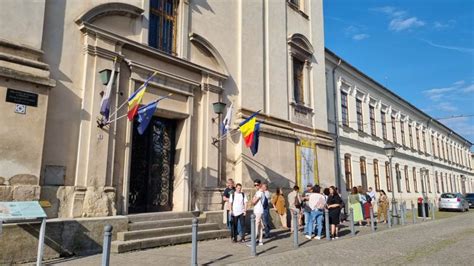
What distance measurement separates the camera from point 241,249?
9211 millimetres

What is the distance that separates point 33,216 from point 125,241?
7.70 ft

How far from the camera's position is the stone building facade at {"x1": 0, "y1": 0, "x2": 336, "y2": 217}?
8133mm

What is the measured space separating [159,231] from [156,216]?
624 mm

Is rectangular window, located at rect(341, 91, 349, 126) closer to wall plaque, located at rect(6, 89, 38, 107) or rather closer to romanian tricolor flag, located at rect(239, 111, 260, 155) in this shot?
romanian tricolor flag, located at rect(239, 111, 260, 155)

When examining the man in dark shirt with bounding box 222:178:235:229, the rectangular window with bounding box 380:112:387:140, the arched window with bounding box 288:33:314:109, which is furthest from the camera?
the rectangular window with bounding box 380:112:387:140

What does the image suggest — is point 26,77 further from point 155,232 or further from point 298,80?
point 298,80

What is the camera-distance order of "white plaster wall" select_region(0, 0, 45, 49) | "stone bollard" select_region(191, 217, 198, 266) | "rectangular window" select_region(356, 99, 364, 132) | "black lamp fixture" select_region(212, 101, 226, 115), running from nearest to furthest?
"stone bollard" select_region(191, 217, 198, 266)
"white plaster wall" select_region(0, 0, 45, 49)
"black lamp fixture" select_region(212, 101, 226, 115)
"rectangular window" select_region(356, 99, 364, 132)

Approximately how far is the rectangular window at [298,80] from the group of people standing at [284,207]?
4.58 meters

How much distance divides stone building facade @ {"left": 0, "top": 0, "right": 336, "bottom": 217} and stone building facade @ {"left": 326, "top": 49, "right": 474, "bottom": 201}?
486 centimetres

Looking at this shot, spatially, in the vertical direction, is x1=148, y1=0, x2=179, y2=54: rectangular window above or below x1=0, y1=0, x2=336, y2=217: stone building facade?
above

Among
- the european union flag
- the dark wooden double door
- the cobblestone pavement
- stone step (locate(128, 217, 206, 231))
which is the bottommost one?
the cobblestone pavement

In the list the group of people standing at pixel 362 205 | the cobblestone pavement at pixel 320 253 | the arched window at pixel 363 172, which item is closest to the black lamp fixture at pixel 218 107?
the cobblestone pavement at pixel 320 253

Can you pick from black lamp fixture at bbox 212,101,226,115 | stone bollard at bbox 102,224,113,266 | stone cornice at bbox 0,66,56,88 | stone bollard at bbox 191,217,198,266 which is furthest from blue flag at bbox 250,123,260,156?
stone bollard at bbox 102,224,113,266

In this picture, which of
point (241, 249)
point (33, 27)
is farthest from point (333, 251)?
A: point (33, 27)
